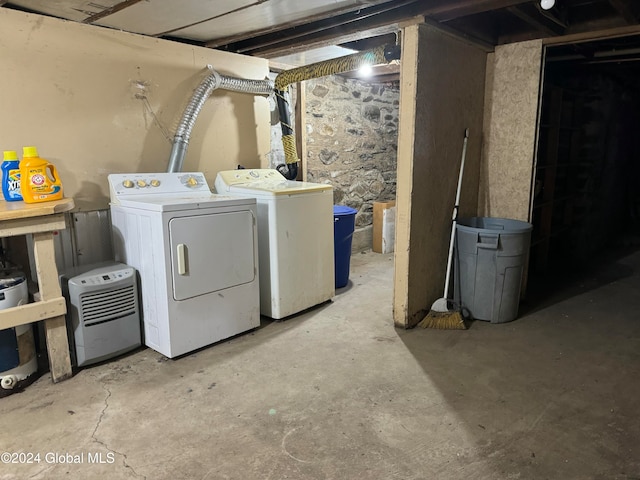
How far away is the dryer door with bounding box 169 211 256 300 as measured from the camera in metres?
2.44

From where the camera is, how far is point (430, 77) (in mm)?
2770

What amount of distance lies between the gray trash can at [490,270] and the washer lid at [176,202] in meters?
1.51

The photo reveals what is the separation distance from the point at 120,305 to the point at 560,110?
4222mm

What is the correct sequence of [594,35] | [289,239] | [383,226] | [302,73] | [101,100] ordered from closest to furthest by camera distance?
[101,100]
[594,35]
[289,239]
[302,73]
[383,226]

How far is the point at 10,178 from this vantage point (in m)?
2.25

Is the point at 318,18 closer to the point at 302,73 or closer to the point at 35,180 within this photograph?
the point at 302,73

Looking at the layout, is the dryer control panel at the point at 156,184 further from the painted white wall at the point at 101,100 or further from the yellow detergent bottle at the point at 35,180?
the yellow detergent bottle at the point at 35,180

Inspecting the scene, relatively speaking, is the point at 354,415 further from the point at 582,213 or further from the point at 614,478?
the point at 582,213

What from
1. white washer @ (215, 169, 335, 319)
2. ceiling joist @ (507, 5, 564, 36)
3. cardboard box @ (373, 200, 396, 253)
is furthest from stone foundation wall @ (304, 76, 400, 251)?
ceiling joist @ (507, 5, 564, 36)

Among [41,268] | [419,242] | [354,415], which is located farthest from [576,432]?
[41,268]

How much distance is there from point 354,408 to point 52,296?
5.29 ft

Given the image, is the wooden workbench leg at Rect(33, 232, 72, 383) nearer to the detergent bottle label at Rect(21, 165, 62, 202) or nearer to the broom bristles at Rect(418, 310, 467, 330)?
the detergent bottle label at Rect(21, 165, 62, 202)

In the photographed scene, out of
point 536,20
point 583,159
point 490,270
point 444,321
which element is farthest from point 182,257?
point 583,159

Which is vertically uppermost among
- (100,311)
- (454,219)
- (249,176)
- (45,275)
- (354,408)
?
(249,176)
